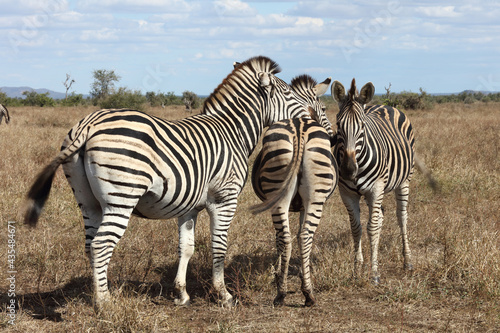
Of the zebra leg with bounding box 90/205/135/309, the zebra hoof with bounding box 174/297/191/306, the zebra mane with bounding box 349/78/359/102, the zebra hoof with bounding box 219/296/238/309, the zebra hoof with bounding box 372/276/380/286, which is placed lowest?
the zebra hoof with bounding box 174/297/191/306

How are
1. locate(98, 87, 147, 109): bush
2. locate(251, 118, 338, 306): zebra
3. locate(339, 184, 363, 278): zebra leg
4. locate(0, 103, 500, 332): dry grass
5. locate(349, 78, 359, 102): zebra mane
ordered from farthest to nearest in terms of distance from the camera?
locate(98, 87, 147, 109): bush
locate(339, 184, 363, 278): zebra leg
locate(349, 78, 359, 102): zebra mane
locate(251, 118, 338, 306): zebra
locate(0, 103, 500, 332): dry grass

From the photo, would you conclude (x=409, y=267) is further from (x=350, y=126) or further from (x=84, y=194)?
(x=84, y=194)

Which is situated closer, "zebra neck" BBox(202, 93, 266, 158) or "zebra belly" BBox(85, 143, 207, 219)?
"zebra belly" BBox(85, 143, 207, 219)

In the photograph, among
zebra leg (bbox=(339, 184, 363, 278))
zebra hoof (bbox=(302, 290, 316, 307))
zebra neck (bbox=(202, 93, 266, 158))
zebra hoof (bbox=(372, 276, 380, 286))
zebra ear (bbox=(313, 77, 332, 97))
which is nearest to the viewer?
zebra hoof (bbox=(302, 290, 316, 307))

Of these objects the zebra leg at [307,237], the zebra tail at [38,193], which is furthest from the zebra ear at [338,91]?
the zebra tail at [38,193]

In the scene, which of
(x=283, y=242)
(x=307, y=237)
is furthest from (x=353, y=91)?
(x=283, y=242)

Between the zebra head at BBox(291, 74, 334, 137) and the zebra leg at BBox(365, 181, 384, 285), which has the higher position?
the zebra head at BBox(291, 74, 334, 137)

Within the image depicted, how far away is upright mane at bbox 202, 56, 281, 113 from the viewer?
5117 millimetres

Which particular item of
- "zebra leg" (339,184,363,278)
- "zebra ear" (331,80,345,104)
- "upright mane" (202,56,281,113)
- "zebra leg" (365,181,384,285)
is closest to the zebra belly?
"upright mane" (202,56,281,113)

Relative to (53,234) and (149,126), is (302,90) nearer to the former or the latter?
(149,126)

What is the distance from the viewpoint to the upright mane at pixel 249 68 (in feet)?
16.8

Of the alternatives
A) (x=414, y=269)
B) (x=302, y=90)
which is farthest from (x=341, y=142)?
(x=414, y=269)

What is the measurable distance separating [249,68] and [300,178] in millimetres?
1499

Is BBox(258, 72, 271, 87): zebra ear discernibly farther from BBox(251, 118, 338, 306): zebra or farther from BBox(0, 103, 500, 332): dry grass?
BBox(0, 103, 500, 332): dry grass
